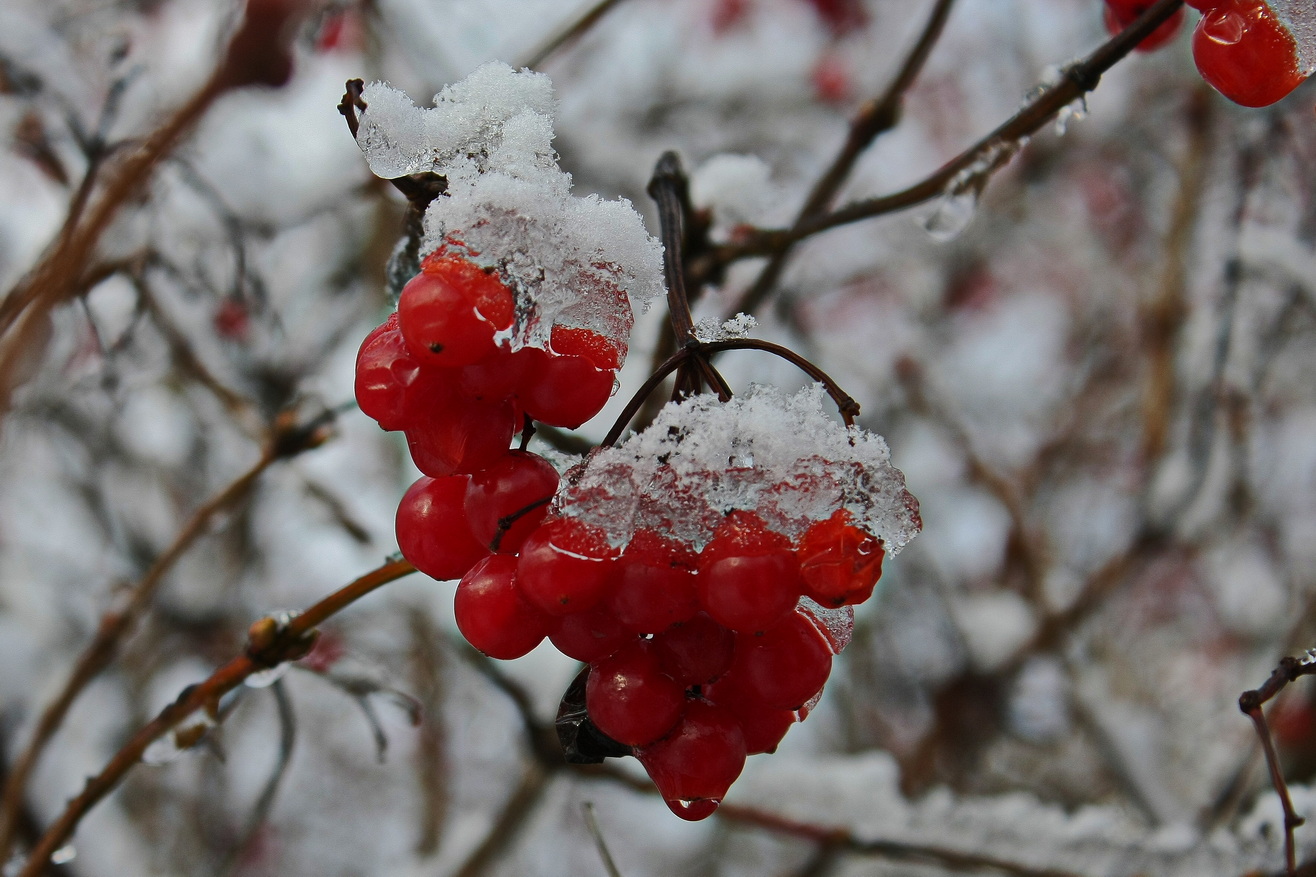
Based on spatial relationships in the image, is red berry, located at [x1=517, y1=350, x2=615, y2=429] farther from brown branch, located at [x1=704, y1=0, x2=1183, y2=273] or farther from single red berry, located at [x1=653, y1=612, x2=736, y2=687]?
brown branch, located at [x1=704, y1=0, x2=1183, y2=273]

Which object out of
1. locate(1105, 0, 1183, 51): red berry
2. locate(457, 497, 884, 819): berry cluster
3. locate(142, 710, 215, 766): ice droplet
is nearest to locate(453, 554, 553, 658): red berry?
locate(457, 497, 884, 819): berry cluster

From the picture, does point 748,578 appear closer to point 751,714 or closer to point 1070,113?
point 751,714

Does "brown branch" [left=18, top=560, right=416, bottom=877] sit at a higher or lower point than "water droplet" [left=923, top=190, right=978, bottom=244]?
lower

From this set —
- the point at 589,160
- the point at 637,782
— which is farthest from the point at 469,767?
the point at 637,782

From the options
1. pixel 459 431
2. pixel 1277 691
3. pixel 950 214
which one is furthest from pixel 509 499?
pixel 950 214

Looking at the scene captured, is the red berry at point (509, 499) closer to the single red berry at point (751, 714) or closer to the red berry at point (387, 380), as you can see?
the red berry at point (387, 380)

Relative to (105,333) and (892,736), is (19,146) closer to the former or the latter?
(105,333)
